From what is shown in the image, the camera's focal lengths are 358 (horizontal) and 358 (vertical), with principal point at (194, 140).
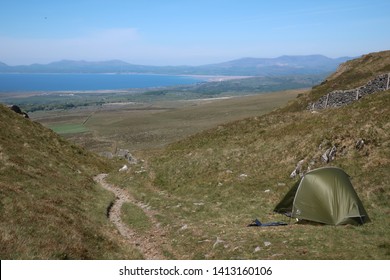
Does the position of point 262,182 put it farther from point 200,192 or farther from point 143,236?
point 143,236

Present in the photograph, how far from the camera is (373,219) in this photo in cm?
1836

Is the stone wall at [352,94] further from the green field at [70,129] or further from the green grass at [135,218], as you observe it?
the green field at [70,129]

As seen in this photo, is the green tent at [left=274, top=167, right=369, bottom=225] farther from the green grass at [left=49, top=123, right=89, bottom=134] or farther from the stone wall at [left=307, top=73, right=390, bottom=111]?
the green grass at [left=49, top=123, right=89, bottom=134]

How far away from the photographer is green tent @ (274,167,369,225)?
60.7 ft

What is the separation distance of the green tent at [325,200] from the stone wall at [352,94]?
31.8m

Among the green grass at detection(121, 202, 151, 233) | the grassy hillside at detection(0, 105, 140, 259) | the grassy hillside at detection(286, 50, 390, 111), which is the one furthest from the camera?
the grassy hillside at detection(286, 50, 390, 111)

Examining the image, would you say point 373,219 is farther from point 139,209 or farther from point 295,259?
point 139,209

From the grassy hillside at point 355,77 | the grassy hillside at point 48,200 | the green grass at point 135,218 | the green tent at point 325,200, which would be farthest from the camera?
the grassy hillside at point 355,77

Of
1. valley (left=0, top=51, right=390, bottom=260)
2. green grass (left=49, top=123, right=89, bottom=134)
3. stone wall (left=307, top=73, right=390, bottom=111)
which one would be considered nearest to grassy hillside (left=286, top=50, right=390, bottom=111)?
stone wall (left=307, top=73, right=390, bottom=111)

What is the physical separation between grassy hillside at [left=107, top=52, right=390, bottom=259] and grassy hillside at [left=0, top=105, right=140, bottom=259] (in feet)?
12.5

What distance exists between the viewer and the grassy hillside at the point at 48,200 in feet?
45.2

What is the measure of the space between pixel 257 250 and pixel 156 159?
2775 cm

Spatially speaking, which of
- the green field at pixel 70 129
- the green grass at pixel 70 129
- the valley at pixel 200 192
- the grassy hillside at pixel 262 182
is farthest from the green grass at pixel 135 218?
the green grass at pixel 70 129
